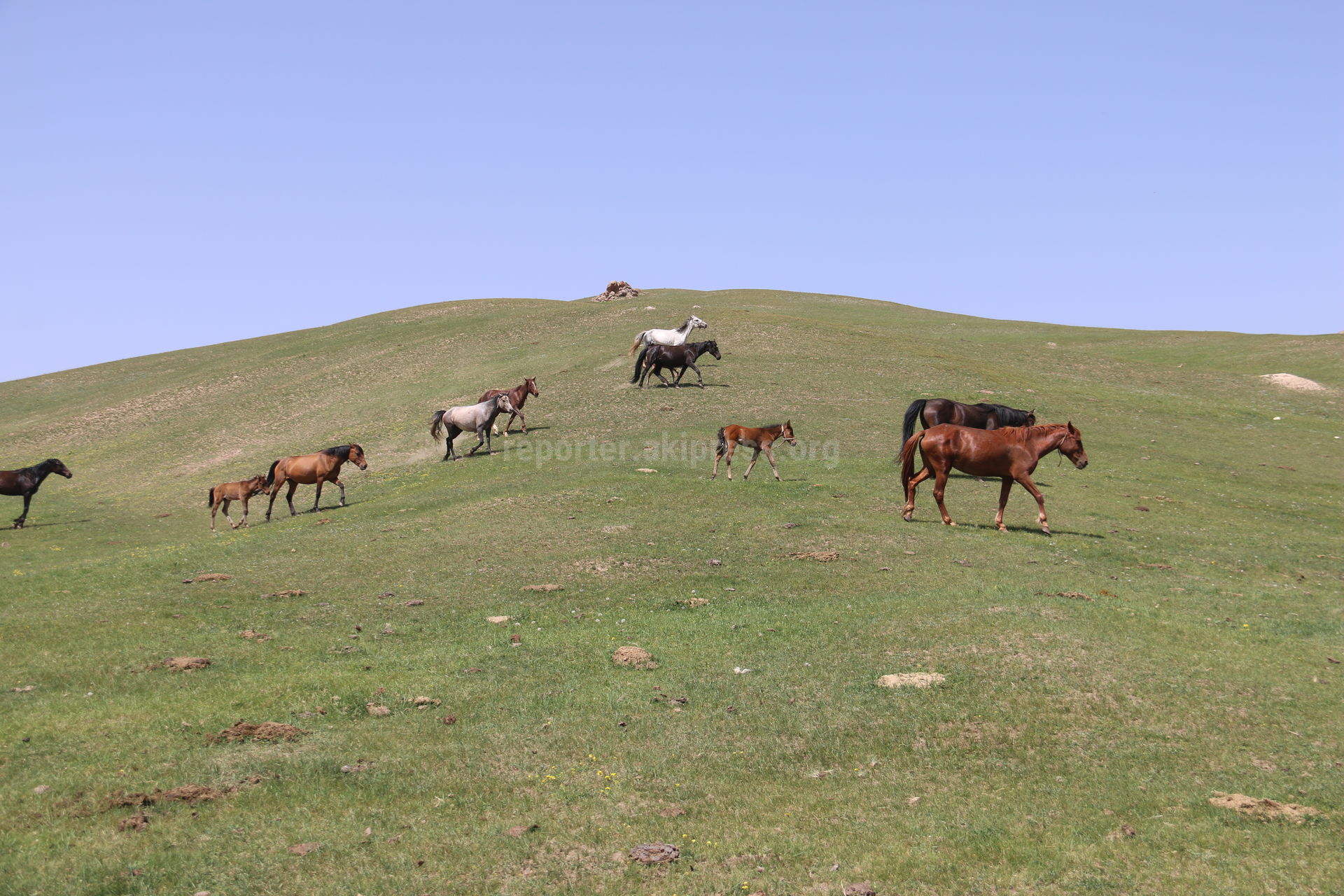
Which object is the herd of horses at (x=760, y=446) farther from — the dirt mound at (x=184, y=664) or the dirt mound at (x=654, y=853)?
the dirt mound at (x=654, y=853)

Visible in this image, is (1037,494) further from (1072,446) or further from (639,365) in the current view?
(639,365)

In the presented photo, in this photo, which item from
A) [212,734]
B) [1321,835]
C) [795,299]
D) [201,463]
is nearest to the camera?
[1321,835]

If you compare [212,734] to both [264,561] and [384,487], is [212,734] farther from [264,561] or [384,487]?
[384,487]

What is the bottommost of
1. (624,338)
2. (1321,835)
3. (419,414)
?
(1321,835)

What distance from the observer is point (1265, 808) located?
9.14 m

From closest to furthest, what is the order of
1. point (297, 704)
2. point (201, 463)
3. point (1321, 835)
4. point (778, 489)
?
point (1321, 835)
point (297, 704)
point (778, 489)
point (201, 463)

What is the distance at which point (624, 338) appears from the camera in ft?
187

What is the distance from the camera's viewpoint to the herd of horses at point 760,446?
23156 mm

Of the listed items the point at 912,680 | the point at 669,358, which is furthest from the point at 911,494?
the point at 669,358

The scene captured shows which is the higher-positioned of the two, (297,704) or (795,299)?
(795,299)

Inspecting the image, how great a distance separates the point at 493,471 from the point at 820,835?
25308 millimetres

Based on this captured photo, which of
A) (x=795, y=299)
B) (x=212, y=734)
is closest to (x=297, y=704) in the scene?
(x=212, y=734)

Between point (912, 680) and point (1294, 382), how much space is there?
171ft

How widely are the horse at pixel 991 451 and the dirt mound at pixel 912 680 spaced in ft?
36.0
